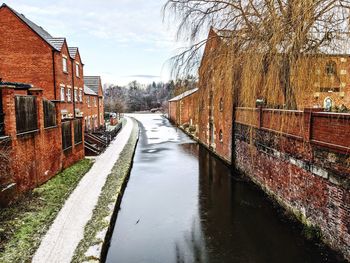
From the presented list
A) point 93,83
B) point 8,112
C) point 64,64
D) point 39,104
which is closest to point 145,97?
point 93,83

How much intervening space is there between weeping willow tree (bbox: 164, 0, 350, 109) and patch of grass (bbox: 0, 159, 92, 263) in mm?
6003

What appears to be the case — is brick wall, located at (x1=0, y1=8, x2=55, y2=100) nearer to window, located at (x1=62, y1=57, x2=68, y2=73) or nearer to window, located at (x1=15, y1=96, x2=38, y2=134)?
window, located at (x1=62, y1=57, x2=68, y2=73)

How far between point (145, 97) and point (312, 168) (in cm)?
10977

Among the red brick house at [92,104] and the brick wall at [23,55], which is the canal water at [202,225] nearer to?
the brick wall at [23,55]

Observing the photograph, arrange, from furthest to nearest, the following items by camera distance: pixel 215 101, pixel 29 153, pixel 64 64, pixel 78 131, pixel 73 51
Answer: pixel 73 51 → pixel 64 64 → pixel 78 131 → pixel 215 101 → pixel 29 153

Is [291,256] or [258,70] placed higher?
[258,70]

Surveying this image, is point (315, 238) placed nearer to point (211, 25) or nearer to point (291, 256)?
point (291, 256)

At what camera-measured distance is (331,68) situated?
8633 millimetres

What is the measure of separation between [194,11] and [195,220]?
22.8 ft

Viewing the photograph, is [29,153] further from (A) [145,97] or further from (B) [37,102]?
(A) [145,97]

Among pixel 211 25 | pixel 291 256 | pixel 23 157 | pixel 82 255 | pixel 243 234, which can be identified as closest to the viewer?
pixel 82 255

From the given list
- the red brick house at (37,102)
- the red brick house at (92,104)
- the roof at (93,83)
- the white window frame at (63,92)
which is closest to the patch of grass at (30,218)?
the red brick house at (37,102)

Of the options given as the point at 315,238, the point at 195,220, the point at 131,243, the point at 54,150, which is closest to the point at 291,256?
the point at 315,238

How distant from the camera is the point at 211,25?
10000 millimetres
